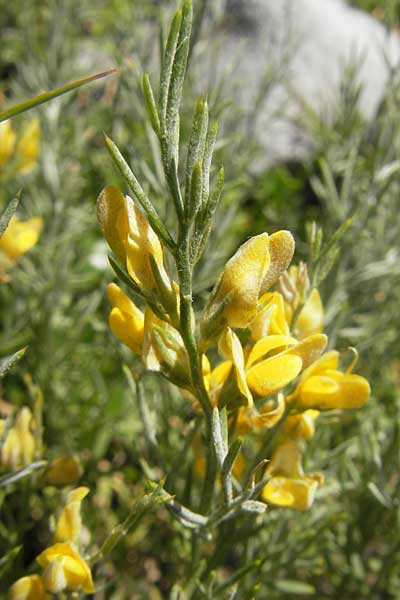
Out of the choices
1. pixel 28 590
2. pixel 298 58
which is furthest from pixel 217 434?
pixel 298 58

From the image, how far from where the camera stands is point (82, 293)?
223 cm

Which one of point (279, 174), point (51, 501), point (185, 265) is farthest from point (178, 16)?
point (279, 174)

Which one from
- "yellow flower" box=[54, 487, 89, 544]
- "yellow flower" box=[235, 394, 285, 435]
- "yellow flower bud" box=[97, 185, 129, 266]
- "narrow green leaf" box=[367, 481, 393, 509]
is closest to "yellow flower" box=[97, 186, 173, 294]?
"yellow flower bud" box=[97, 185, 129, 266]

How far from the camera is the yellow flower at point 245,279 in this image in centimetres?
68

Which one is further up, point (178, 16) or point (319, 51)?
point (319, 51)

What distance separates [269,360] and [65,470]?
0.46 m

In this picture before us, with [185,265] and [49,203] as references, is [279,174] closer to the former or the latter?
[49,203]

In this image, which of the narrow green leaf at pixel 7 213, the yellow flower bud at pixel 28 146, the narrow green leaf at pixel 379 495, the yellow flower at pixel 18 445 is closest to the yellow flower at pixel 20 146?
the yellow flower bud at pixel 28 146

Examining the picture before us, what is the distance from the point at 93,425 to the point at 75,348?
21 centimetres

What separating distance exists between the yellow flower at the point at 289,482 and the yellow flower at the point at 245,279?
26 cm

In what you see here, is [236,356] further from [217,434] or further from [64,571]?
[64,571]

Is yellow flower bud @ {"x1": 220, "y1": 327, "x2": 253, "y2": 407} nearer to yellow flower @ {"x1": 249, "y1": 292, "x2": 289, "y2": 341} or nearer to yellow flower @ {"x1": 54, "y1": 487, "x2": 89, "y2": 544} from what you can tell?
yellow flower @ {"x1": 249, "y1": 292, "x2": 289, "y2": 341}

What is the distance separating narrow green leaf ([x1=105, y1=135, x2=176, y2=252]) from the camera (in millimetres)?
609

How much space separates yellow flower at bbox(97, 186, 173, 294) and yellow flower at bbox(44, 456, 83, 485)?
1.44 feet
